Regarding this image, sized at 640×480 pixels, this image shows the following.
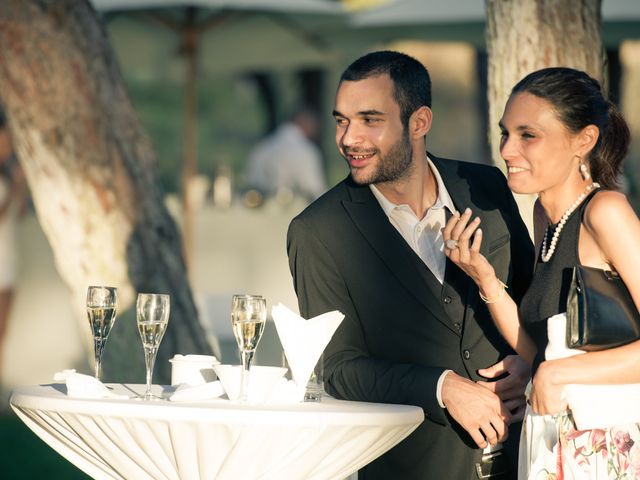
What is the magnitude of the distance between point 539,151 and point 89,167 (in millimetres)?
3021

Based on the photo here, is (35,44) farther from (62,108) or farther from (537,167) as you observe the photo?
(537,167)

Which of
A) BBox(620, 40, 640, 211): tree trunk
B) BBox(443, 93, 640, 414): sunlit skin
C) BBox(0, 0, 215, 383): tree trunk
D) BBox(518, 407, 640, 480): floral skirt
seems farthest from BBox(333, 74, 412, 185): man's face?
BBox(620, 40, 640, 211): tree trunk

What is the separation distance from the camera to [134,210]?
19.4 ft

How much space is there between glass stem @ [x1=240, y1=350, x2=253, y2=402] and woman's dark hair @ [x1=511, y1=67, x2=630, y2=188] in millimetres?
1119

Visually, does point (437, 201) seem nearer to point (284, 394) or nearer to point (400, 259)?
point (400, 259)

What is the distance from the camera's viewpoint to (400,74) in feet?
13.1

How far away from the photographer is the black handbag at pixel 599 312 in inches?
122

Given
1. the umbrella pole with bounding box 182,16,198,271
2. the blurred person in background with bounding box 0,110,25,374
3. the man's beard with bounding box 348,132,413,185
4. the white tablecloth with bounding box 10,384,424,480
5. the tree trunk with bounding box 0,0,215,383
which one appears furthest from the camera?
the umbrella pole with bounding box 182,16,198,271

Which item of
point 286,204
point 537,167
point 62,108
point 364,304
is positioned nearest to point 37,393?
point 364,304

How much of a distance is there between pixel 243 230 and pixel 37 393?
6058 millimetres

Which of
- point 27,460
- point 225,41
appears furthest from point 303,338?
point 225,41

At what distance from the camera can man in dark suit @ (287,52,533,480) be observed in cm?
360

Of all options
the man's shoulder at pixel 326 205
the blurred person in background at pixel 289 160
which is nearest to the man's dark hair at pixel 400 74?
the man's shoulder at pixel 326 205

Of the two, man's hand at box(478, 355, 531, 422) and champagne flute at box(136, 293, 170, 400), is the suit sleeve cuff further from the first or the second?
champagne flute at box(136, 293, 170, 400)
